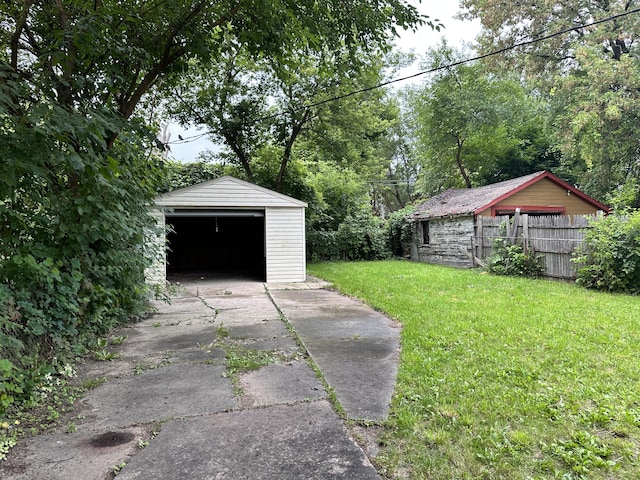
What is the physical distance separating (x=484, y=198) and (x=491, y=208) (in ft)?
2.64

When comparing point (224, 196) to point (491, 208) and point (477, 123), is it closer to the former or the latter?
point (491, 208)

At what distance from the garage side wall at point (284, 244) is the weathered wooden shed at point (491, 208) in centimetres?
556

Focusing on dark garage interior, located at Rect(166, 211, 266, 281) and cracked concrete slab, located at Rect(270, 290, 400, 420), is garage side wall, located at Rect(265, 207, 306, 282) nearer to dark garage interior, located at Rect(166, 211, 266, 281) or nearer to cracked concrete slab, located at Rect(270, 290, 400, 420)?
cracked concrete slab, located at Rect(270, 290, 400, 420)

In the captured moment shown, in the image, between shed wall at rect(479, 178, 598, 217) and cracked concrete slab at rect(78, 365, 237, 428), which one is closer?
cracked concrete slab at rect(78, 365, 237, 428)

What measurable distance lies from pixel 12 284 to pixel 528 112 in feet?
83.7

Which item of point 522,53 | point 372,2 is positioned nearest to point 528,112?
point 522,53

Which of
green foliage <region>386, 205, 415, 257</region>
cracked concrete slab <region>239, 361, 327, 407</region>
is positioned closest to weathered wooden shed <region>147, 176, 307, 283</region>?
cracked concrete slab <region>239, 361, 327, 407</region>

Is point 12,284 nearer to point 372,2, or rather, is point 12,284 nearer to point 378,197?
point 372,2

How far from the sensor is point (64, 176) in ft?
12.8

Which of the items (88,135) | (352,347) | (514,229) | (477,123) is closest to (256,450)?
(352,347)

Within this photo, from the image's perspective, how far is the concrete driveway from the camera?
6.67 ft

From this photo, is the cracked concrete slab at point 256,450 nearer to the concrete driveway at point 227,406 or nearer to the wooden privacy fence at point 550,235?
the concrete driveway at point 227,406

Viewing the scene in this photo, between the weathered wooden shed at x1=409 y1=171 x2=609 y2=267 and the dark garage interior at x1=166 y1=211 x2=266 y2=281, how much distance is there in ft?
22.8

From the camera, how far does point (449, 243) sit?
13.7 meters
